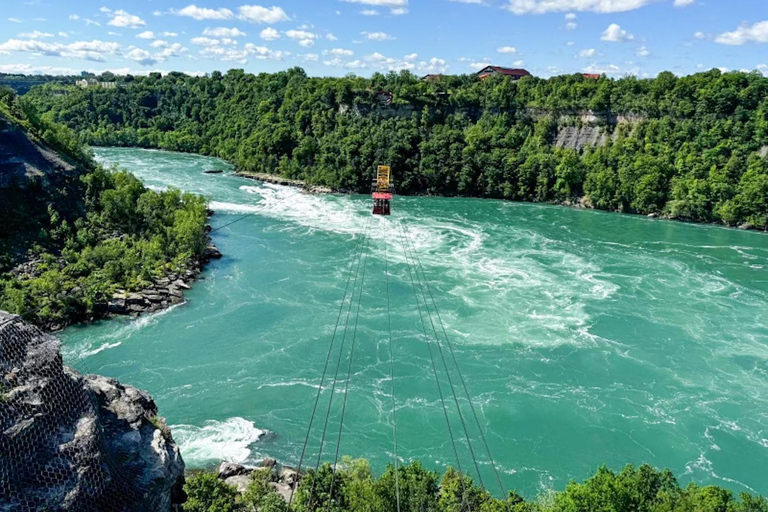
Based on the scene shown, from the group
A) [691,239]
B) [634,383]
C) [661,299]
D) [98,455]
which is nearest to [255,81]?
[691,239]

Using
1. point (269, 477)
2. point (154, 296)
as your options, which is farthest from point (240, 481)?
point (154, 296)

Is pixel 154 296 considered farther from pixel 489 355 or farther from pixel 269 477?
pixel 489 355

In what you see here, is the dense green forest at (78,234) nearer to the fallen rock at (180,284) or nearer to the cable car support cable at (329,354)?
the fallen rock at (180,284)

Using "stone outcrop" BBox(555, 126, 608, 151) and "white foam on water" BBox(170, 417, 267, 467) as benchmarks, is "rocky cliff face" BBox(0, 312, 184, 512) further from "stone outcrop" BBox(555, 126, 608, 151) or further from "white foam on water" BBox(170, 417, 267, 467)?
"stone outcrop" BBox(555, 126, 608, 151)

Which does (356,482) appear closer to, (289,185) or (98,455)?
(98,455)

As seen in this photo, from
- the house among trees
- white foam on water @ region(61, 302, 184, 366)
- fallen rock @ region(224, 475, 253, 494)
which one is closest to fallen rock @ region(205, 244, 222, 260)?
white foam on water @ region(61, 302, 184, 366)

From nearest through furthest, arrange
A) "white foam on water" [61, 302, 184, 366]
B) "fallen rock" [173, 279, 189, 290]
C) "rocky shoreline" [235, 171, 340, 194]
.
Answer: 1. "white foam on water" [61, 302, 184, 366]
2. "fallen rock" [173, 279, 189, 290]
3. "rocky shoreline" [235, 171, 340, 194]
